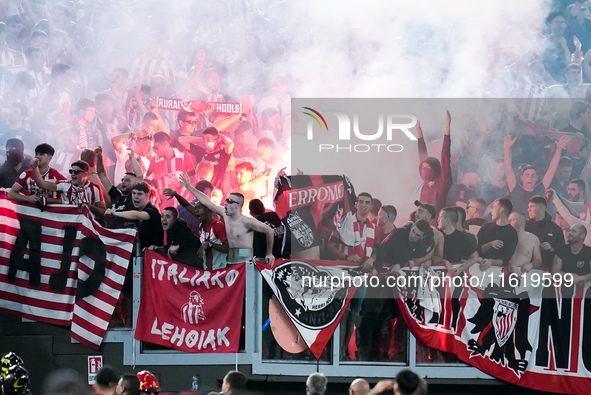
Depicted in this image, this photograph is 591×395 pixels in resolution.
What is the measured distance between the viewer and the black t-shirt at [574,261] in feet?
32.4

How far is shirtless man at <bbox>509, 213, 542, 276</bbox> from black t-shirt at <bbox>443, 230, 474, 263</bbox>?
55 centimetres

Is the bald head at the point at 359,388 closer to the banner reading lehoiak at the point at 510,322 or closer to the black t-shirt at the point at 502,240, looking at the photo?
the banner reading lehoiak at the point at 510,322

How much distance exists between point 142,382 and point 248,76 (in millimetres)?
6057

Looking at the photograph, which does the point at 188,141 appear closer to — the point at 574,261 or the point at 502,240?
the point at 502,240

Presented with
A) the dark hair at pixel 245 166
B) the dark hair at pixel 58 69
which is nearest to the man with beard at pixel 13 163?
the dark hair at pixel 58 69

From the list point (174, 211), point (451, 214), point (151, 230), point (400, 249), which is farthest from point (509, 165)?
point (151, 230)

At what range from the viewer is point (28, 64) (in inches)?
459

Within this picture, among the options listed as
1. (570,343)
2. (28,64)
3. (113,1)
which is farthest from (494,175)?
(28,64)

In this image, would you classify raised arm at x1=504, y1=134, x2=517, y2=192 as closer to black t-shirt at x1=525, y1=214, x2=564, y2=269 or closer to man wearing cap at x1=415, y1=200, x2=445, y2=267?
black t-shirt at x1=525, y1=214, x2=564, y2=269

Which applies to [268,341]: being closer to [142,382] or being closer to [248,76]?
[142,382]

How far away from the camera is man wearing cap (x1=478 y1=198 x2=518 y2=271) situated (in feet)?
32.4

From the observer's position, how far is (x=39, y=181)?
378 inches

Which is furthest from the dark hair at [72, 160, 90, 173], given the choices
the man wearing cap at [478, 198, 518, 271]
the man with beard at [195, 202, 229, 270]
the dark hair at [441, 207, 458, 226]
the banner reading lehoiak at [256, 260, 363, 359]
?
the man wearing cap at [478, 198, 518, 271]

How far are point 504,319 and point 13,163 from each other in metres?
6.87
